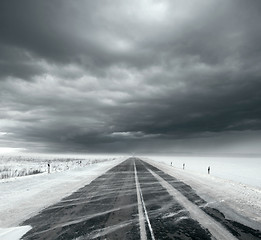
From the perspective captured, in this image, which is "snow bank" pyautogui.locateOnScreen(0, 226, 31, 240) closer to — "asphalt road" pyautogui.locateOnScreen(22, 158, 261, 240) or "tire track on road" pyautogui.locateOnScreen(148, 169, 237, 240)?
"asphalt road" pyautogui.locateOnScreen(22, 158, 261, 240)

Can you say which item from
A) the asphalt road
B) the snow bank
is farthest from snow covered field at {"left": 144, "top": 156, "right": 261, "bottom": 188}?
the snow bank

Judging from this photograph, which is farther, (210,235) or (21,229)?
(21,229)

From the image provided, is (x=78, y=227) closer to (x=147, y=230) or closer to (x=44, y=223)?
(x=44, y=223)

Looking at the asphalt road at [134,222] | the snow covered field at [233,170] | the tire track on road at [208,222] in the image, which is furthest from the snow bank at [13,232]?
the snow covered field at [233,170]

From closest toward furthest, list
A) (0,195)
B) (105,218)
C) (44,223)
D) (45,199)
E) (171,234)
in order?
(171,234)
(44,223)
(105,218)
(45,199)
(0,195)

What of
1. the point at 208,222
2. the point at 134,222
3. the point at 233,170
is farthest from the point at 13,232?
the point at 233,170

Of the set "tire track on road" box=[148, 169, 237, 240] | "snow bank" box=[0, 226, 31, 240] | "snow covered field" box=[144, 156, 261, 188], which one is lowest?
"tire track on road" box=[148, 169, 237, 240]

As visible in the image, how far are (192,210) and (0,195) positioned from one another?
856 cm

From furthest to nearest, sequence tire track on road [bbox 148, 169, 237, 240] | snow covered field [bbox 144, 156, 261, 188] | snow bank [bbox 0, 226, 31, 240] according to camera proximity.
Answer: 1. snow covered field [bbox 144, 156, 261, 188]
2. tire track on road [bbox 148, 169, 237, 240]
3. snow bank [bbox 0, 226, 31, 240]

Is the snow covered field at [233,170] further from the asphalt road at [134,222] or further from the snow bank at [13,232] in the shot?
the snow bank at [13,232]

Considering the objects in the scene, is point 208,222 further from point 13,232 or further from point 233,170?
point 233,170

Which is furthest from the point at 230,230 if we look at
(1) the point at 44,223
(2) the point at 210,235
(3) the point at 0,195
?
(3) the point at 0,195

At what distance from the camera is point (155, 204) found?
8992mm

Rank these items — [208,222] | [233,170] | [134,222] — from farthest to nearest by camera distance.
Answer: [233,170] < [208,222] < [134,222]
